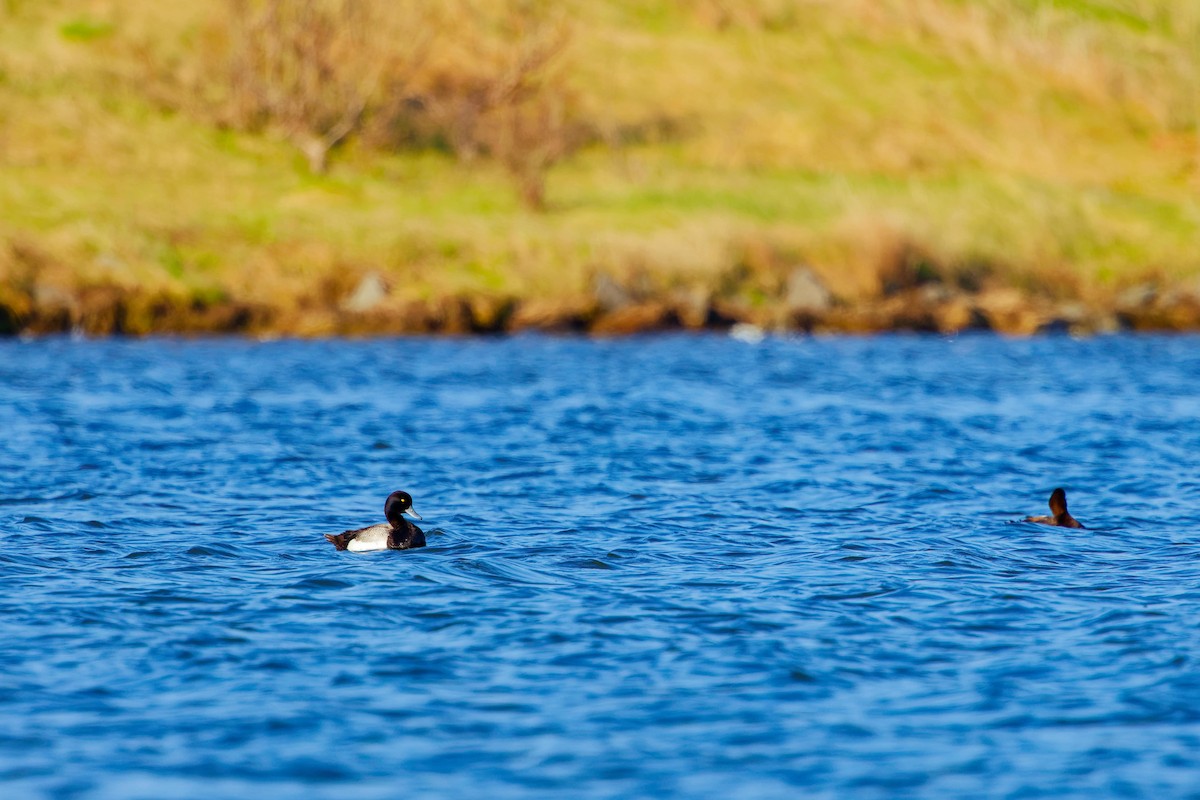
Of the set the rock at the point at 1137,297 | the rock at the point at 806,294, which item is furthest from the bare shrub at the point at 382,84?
the rock at the point at 1137,297

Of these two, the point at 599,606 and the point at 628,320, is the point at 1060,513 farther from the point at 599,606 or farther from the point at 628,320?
the point at 628,320

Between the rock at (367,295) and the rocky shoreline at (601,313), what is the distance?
1.9 inches

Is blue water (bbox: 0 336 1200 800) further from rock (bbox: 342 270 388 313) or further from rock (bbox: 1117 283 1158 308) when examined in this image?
rock (bbox: 1117 283 1158 308)

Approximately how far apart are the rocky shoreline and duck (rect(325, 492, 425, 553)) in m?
26.9

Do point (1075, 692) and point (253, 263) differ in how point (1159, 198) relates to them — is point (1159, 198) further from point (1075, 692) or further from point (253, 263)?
point (1075, 692)

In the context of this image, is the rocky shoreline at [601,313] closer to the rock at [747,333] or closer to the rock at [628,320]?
the rock at [628,320]

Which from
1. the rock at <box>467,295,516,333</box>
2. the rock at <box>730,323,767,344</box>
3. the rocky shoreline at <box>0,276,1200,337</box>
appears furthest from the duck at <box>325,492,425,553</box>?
the rock at <box>730,323,767,344</box>

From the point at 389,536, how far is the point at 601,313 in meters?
29.2

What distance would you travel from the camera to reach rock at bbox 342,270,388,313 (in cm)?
4303

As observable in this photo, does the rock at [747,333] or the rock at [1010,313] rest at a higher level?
the rock at [1010,313]

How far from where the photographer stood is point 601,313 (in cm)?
4434

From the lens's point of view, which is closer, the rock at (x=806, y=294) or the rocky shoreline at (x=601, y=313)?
the rocky shoreline at (x=601, y=313)

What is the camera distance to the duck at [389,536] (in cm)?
1531

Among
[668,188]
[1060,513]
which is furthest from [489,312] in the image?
[1060,513]
